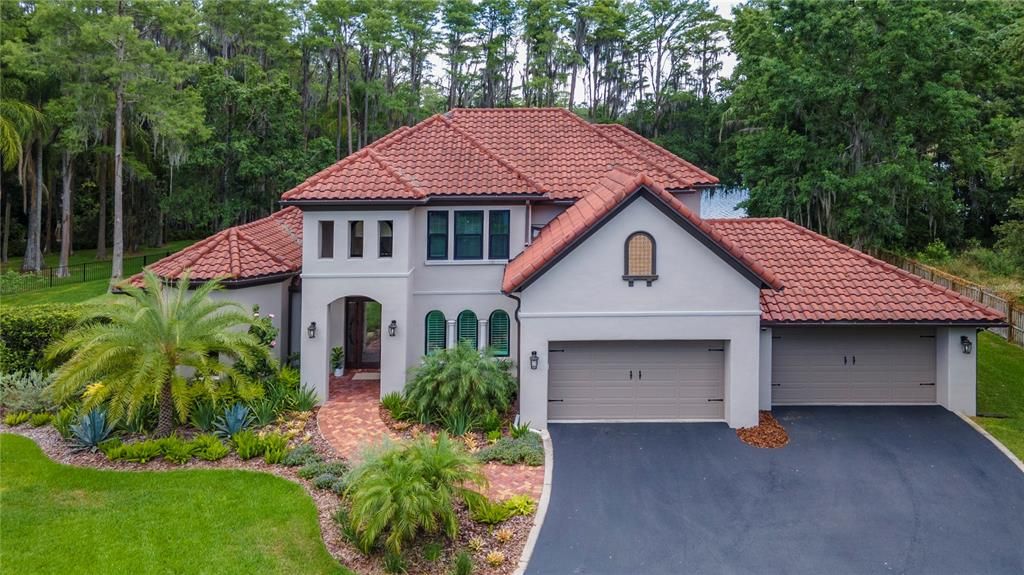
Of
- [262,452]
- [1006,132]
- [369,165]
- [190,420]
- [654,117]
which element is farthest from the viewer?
[654,117]

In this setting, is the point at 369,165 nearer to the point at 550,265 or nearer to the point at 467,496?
the point at 550,265

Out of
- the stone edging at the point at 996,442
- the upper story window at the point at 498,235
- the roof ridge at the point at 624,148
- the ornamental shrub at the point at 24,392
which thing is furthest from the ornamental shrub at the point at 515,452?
the ornamental shrub at the point at 24,392

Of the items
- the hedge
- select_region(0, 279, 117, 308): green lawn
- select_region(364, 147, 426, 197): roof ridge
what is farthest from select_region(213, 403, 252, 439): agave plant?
select_region(0, 279, 117, 308): green lawn

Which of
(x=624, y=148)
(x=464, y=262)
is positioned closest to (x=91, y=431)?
(x=464, y=262)

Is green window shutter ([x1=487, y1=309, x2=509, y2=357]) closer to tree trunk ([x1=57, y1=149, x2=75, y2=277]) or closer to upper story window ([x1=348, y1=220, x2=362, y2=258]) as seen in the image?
upper story window ([x1=348, y1=220, x2=362, y2=258])

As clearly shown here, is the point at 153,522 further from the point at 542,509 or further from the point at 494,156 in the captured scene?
the point at 494,156

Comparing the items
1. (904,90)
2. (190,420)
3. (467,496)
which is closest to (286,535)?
(467,496)
